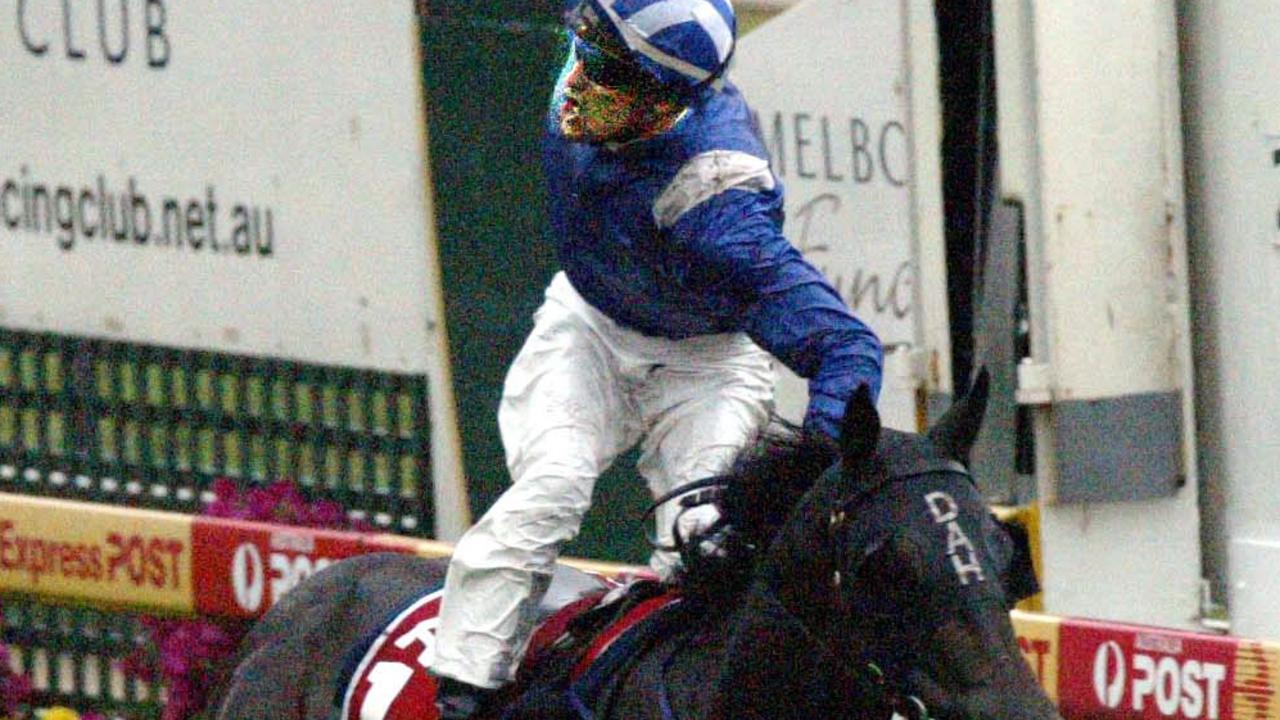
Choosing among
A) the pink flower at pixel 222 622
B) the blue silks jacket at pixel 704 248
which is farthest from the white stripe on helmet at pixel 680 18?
the pink flower at pixel 222 622

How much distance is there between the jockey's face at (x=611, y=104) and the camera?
446 centimetres

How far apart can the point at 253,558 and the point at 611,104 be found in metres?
3.25

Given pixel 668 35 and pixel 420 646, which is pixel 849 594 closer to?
pixel 668 35

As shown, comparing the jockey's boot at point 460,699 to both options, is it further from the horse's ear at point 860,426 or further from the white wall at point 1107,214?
the white wall at point 1107,214

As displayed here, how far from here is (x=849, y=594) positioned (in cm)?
375

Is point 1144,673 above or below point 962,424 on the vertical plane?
below

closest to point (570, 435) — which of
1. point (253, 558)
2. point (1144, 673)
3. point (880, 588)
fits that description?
point (880, 588)

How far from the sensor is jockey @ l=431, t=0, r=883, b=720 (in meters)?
4.32

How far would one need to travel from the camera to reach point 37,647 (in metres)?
8.31

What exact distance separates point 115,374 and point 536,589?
3.64 m

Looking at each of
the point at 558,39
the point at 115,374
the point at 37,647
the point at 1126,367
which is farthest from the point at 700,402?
the point at 37,647

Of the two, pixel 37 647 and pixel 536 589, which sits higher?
pixel 536 589

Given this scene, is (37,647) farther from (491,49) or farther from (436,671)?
(436,671)

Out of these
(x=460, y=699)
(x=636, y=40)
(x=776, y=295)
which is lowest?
(x=460, y=699)
